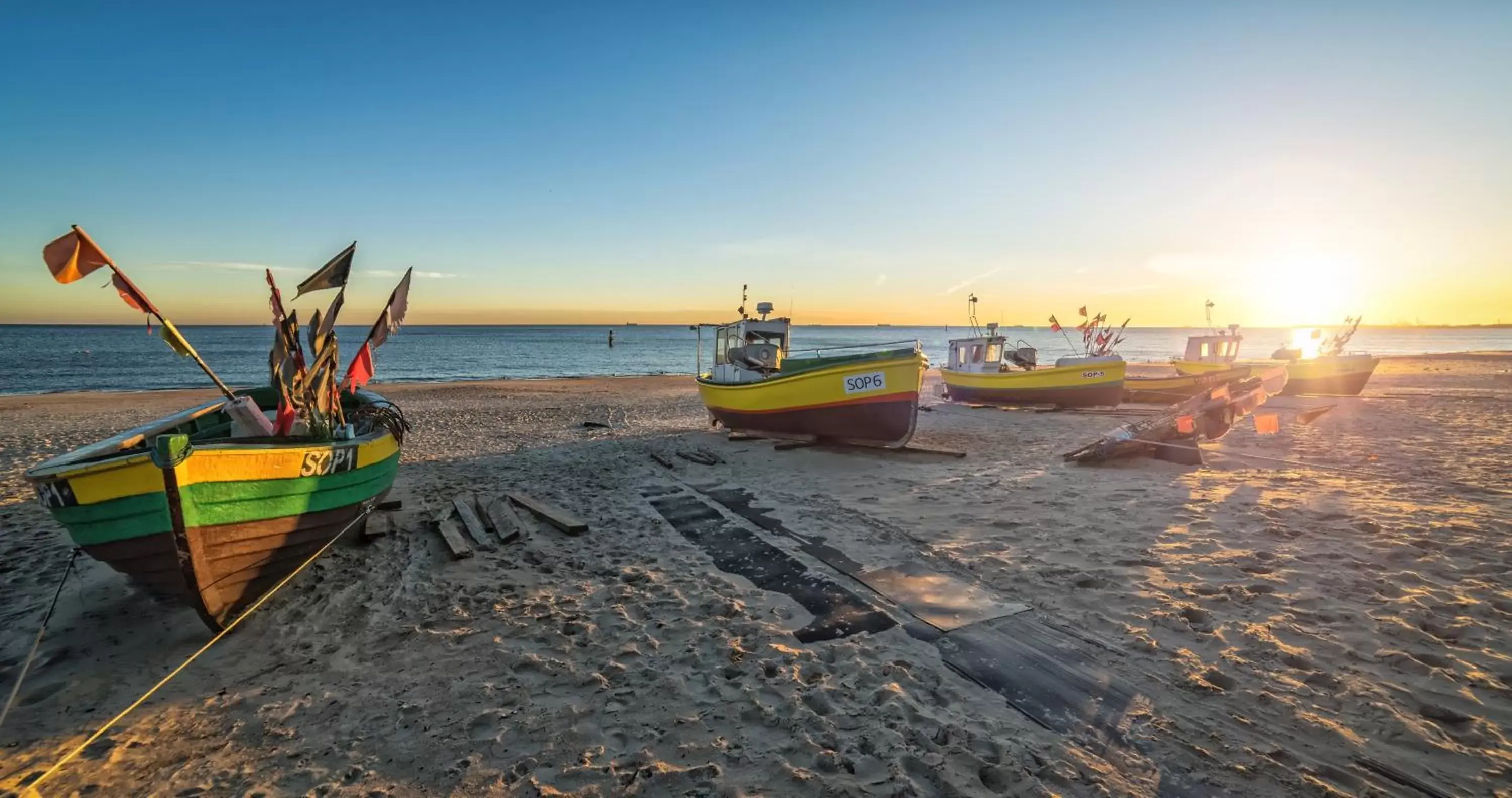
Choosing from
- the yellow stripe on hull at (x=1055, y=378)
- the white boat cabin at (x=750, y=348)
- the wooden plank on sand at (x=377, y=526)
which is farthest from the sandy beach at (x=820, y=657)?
the yellow stripe on hull at (x=1055, y=378)

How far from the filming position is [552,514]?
8195mm

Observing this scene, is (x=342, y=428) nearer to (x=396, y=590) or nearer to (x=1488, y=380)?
(x=396, y=590)

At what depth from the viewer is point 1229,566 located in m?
6.21

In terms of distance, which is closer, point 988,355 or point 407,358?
point 988,355

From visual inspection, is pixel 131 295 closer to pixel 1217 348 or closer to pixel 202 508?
pixel 202 508

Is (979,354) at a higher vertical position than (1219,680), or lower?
higher

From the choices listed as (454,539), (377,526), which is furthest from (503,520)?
(377,526)

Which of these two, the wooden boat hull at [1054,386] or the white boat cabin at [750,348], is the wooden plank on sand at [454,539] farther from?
the wooden boat hull at [1054,386]

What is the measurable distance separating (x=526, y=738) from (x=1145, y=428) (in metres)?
12.0

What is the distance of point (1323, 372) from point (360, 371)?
29.5 meters

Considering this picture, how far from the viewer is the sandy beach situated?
347 cm

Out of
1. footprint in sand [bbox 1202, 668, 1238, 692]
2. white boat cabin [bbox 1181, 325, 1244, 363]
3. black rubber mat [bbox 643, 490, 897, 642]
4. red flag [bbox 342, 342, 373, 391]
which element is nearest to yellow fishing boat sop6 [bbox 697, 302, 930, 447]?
black rubber mat [bbox 643, 490, 897, 642]

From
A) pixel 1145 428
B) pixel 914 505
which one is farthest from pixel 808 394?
pixel 1145 428

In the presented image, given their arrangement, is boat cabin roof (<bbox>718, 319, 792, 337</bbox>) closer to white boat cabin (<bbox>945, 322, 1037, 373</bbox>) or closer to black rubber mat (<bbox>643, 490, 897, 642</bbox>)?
black rubber mat (<bbox>643, 490, 897, 642</bbox>)
